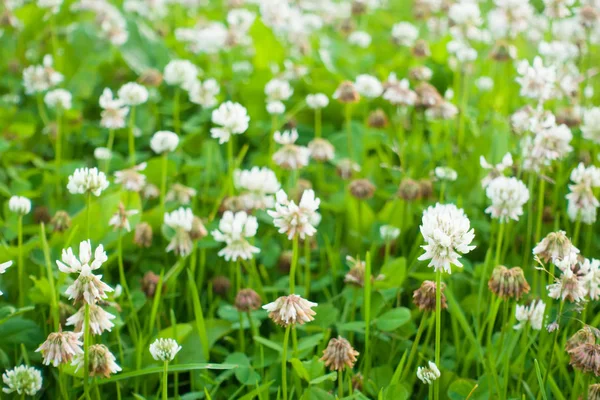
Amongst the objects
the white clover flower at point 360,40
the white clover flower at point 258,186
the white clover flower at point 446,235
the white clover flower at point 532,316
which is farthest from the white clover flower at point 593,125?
the white clover flower at point 360,40

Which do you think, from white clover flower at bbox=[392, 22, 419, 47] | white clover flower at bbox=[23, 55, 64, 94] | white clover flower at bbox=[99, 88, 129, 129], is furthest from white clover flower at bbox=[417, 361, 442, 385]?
white clover flower at bbox=[392, 22, 419, 47]

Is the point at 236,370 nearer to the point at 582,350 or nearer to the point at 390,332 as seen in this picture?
the point at 390,332

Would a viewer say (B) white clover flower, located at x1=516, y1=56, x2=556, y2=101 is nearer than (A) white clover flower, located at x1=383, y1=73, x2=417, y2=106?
Yes

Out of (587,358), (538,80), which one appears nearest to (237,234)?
(587,358)

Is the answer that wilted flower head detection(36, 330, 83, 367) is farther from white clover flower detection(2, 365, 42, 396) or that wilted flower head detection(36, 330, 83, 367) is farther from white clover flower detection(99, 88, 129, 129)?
white clover flower detection(99, 88, 129, 129)

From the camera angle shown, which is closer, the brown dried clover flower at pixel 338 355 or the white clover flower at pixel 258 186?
the brown dried clover flower at pixel 338 355

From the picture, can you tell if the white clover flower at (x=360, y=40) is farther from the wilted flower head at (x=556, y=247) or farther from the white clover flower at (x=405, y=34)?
the wilted flower head at (x=556, y=247)
